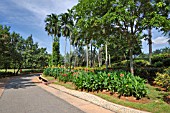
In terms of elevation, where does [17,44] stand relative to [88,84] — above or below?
above

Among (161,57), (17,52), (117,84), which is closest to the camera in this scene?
(117,84)

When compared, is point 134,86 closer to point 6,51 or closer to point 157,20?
point 157,20

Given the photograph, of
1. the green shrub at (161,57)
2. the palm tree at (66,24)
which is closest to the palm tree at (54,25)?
the palm tree at (66,24)

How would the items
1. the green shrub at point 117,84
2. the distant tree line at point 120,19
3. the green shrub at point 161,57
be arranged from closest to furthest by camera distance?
the green shrub at point 117,84 < the distant tree line at point 120,19 < the green shrub at point 161,57

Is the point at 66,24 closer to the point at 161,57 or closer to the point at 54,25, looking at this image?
the point at 54,25

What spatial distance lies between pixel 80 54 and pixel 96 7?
65.1 metres

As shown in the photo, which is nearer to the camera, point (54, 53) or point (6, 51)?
point (6, 51)

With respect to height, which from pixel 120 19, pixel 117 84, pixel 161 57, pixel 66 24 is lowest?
pixel 117 84

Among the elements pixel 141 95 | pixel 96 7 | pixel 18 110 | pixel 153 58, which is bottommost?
pixel 18 110

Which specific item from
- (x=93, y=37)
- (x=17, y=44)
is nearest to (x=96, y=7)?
(x=93, y=37)

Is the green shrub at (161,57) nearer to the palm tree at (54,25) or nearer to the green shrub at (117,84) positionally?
the green shrub at (117,84)

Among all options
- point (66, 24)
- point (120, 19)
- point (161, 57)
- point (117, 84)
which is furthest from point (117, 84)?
point (66, 24)

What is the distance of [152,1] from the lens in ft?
36.6

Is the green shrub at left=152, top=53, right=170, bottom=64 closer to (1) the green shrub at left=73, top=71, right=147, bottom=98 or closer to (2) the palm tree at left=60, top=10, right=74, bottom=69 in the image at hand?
(1) the green shrub at left=73, top=71, right=147, bottom=98
